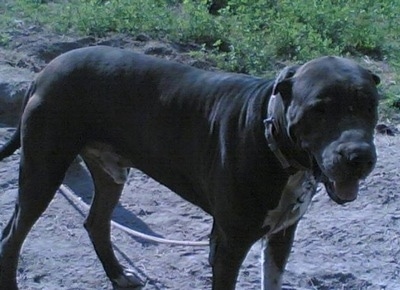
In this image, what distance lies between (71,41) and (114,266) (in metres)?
3.91

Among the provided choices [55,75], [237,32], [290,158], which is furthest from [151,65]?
[237,32]

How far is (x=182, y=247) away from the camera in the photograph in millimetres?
5957

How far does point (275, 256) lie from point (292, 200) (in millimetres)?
567

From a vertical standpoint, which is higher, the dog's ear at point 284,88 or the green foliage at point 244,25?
the dog's ear at point 284,88

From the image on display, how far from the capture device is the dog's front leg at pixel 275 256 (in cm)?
496

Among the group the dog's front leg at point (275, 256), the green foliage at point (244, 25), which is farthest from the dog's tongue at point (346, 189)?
the green foliage at point (244, 25)

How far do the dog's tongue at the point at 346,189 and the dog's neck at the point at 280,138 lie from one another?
226 millimetres

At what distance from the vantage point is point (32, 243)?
595 centimetres

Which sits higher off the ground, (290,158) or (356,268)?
(290,158)

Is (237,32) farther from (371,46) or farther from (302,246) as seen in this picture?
(302,246)

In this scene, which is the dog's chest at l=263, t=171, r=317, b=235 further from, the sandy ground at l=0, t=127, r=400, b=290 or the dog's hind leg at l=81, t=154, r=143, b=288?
the dog's hind leg at l=81, t=154, r=143, b=288

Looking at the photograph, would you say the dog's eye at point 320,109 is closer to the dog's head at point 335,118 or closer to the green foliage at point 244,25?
the dog's head at point 335,118

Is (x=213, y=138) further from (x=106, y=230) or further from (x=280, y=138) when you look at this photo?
(x=106, y=230)

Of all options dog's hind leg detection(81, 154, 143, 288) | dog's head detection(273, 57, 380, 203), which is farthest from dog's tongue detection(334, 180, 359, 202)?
dog's hind leg detection(81, 154, 143, 288)
